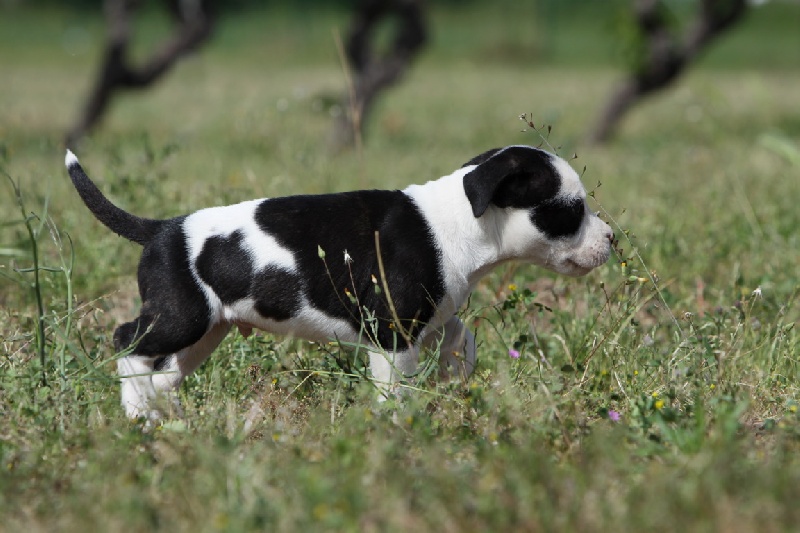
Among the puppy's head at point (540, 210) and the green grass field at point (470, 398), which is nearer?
the green grass field at point (470, 398)

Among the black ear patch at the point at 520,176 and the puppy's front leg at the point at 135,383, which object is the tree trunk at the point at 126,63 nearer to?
the puppy's front leg at the point at 135,383

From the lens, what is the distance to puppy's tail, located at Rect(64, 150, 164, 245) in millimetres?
3812

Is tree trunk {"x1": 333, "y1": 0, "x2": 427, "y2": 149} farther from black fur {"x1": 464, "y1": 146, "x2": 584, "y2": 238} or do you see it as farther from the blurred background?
black fur {"x1": 464, "y1": 146, "x2": 584, "y2": 238}

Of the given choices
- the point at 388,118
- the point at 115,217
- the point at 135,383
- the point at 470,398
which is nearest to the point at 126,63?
the point at 388,118

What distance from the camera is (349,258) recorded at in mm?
3559

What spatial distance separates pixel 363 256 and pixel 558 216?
0.72m

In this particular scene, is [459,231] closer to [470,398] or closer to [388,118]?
[470,398]

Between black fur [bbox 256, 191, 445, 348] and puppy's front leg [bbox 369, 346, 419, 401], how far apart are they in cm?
5

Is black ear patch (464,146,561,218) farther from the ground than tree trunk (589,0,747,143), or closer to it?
farther from the ground

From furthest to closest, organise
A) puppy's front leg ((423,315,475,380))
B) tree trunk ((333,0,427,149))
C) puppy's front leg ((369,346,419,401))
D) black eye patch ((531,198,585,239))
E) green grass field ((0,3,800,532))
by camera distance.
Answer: tree trunk ((333,0,427,149)), puppy's front leg ((423,315,475,380)), black eye patch ((531,198,585,239)), puppy's front leg ((369,346,419,401)), green grass field ((0,3,800,532))

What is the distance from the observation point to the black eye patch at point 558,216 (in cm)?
372

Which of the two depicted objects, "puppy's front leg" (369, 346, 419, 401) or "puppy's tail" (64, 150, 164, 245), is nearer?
"puppy's front leg" (369, 346, 419, 401)

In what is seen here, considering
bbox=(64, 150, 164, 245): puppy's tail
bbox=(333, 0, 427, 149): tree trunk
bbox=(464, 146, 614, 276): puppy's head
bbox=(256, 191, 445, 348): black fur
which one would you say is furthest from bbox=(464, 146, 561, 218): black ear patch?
bbox=(333, 0, 427, 149): tree trunk

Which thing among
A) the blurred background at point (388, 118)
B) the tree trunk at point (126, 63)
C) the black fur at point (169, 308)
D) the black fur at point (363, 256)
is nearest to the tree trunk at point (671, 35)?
the blurred background at point (388, 118)
